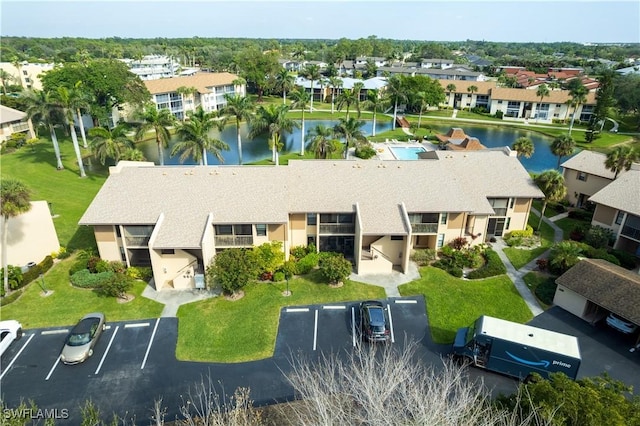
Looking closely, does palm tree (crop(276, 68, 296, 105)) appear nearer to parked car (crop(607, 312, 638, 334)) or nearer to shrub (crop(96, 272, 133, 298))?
shrub (crop(96, 272, 133, 298))

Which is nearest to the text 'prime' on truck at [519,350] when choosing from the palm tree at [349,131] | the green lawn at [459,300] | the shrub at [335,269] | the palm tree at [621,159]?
the green lawn at [459,300]

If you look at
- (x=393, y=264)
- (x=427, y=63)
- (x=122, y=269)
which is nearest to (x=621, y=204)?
(x=393, y=264)

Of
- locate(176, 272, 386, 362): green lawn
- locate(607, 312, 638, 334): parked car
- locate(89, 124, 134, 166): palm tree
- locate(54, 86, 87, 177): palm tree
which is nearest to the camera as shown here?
locate(176, 272, 386, 362): green lawn

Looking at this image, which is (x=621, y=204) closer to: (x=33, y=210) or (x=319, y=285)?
(x=319, y=285)

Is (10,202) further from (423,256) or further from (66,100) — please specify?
(423,256)

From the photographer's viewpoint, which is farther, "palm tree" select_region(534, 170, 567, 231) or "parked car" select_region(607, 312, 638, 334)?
"palm tree" select_region(534, 170, 567, 231)

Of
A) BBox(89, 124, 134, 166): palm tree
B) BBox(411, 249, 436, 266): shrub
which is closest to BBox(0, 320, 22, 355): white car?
BBox(89, 124, 134, 166): palm tree
